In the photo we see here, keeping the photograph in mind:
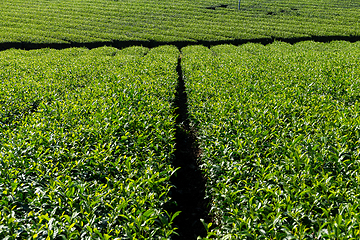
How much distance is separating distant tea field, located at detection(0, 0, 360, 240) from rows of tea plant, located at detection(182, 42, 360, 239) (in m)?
0.03

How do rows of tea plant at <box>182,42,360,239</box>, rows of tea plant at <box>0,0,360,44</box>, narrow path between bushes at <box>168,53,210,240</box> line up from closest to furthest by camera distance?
rows of tea plant at <box>182,42,360,239</box> < narrow path between bushes at <box>168,53,210,240</box> < rows of tea plant at <box>0,0,360,44</box>

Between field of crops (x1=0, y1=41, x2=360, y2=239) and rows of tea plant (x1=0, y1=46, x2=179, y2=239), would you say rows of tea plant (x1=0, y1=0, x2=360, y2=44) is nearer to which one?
field of crops (x1=0, y1=41, x2=360, y2=239)

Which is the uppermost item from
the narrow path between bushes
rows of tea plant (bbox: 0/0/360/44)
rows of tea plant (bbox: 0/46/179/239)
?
rows of tea plant (bbox: 0/0/360/44)

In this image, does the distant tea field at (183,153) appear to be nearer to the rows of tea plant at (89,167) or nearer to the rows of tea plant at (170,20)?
the rows of tea plant at (89,167)

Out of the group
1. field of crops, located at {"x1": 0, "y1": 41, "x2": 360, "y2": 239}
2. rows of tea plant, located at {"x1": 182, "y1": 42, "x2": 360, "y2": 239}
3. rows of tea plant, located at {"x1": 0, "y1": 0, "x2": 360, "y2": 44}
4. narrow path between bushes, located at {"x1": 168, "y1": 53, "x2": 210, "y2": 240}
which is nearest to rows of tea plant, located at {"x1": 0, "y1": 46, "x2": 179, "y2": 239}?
field of crops, located at {"x1": 0, "y1": 41, "x2": 360, "y2": 239}

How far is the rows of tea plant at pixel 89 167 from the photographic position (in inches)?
123

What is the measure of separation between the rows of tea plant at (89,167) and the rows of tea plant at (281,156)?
0.94 m

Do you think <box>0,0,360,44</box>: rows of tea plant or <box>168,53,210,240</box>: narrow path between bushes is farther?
<box>0,0,360,44</box>: rows of tea plant

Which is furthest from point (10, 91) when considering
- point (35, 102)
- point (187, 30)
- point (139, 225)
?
point (187, 30)

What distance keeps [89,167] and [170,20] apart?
108 feet

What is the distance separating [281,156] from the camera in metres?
4.38

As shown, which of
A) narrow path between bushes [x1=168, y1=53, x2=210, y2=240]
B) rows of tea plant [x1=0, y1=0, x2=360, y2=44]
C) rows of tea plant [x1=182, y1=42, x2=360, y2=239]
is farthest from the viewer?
rows of tea plant [x1=0, y1=0, x2=360, y2=44]

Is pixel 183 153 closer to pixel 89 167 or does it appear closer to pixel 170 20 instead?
pixel 89 167

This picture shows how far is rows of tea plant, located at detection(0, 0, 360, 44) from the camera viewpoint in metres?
26.9
